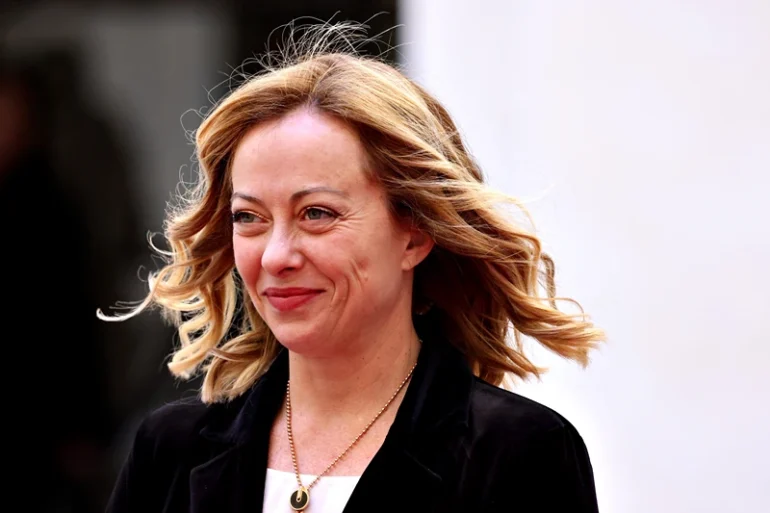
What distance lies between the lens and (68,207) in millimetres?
5859

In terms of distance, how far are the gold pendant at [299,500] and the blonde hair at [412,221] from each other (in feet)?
1.27

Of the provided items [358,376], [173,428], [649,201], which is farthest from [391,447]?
[649,201]

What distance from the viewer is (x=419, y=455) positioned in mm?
2693

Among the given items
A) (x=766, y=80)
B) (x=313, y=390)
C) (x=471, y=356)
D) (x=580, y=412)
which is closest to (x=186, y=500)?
(x=313, y=390)

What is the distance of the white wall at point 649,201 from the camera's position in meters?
4.31

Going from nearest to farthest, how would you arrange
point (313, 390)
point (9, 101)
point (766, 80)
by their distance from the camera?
point (313, 390) → point (766, 80) → point (9, 101)

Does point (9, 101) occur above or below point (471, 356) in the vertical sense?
above

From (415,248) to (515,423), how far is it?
1.35ft

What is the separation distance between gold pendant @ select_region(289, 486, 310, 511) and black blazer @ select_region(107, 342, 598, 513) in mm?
76

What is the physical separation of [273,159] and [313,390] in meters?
0.51

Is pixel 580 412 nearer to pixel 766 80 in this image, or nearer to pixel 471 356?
pixel 766 80

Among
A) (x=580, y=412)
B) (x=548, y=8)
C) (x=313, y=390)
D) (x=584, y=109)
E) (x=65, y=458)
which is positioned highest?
(x=548, y=8)

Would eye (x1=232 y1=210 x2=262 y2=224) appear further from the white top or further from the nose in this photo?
the white top

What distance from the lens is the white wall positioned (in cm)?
431
